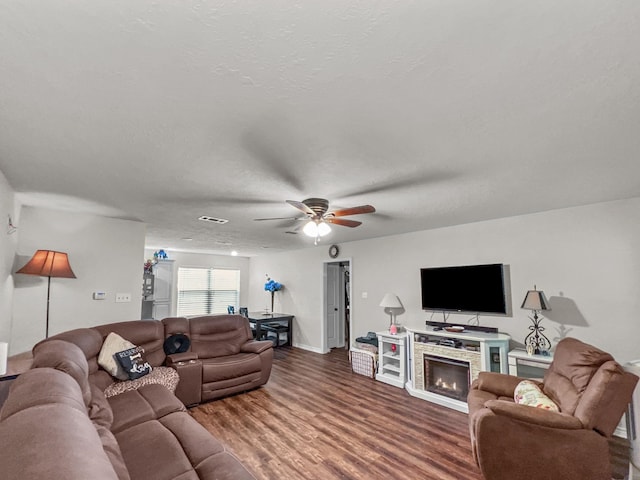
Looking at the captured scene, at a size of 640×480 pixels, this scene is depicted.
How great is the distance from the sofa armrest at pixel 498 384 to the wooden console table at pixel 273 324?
15.4 feet

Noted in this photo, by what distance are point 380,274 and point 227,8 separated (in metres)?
4.89

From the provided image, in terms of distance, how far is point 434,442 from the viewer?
2.83 metres

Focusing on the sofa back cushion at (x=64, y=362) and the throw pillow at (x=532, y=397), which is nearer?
the sofa back cushion at (x=64, y=362)

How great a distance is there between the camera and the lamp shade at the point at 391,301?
4.81 meters

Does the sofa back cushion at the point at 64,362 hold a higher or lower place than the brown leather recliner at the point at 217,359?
higher

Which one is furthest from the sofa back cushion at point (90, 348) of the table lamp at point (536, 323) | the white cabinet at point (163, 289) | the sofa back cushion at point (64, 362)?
the white cabinet at point (163, 289)

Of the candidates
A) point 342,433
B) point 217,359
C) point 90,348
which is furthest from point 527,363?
point 90,348

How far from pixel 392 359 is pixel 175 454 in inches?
145

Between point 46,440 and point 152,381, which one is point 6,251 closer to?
point 152,381

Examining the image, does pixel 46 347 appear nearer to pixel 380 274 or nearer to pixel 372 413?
pixel 372 413

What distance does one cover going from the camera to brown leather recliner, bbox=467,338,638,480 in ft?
6.32

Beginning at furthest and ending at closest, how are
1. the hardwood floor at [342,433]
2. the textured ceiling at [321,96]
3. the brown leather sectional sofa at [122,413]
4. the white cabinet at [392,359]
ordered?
the white cabinet at [392,359], the hardwood floor at [342,433], the textured ceiling at [321,96], the brown leather sectional sofa at [122,413]

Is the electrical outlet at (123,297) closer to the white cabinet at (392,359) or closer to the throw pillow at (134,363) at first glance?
the throw pillow at (134,363)

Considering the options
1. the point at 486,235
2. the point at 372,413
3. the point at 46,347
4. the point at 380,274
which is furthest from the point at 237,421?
the point at 486,235
